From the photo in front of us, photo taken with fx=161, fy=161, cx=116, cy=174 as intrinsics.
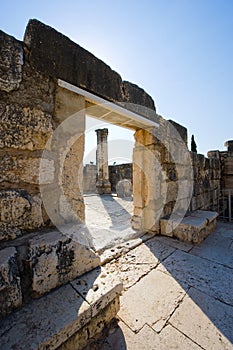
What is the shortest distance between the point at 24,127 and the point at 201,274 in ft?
6.49

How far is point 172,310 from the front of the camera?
46.3 inches

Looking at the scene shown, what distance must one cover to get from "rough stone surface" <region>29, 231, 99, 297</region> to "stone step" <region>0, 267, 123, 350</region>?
52 millimetres

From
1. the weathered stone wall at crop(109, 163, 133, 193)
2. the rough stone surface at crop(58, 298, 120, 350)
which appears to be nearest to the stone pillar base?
the weathered stone wall at crop(109, 163, 133, 193)

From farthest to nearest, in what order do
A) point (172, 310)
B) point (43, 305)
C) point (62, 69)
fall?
point (62, 69) < point (172, 310) < point (43, 305)

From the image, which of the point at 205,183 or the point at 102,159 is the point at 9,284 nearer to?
the point at 205,183

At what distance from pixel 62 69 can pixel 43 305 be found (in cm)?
160

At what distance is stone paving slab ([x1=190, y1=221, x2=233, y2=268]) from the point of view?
1.82 meters

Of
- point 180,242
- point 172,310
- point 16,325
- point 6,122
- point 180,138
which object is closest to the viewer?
point 16,325

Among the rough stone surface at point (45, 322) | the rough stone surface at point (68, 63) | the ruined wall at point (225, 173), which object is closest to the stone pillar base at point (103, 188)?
the ruined wall at point (225, 173)

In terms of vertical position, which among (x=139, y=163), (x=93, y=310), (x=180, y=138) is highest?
(x=180, y=138)

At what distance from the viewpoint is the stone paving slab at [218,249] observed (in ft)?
5.96

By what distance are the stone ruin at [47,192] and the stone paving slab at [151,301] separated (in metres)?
0.16

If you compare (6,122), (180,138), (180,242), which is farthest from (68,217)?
(180,138)

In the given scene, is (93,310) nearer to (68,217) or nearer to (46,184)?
(68,217)
